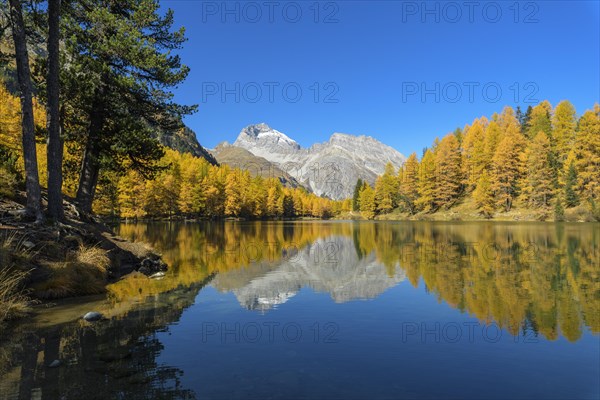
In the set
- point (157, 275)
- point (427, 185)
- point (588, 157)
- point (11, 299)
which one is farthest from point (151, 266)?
point (427, 185)

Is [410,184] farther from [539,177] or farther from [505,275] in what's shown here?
[505,275]

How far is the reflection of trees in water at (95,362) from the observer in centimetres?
660

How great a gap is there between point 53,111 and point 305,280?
571 inches

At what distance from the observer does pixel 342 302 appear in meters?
14.4

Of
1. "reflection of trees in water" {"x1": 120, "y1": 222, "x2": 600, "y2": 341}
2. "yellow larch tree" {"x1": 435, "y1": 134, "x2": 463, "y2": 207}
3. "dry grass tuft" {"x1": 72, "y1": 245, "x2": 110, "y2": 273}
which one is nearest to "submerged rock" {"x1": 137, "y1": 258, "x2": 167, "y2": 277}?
"reflection of trees in water" {"x1": 120, "y1": 222, "x2": 600, "y2": 341}

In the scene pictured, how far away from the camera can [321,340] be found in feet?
32.4

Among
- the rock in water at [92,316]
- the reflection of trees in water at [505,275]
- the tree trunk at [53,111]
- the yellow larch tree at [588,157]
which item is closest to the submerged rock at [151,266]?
the reflection of trees in water at [505,275]

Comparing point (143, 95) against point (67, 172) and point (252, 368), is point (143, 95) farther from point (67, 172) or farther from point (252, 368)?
point (252, 368)

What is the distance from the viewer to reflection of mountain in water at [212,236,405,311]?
15445 mm

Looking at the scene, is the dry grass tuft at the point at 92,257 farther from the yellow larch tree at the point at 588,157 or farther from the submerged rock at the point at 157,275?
the yellow larch tree at the point at 588,157

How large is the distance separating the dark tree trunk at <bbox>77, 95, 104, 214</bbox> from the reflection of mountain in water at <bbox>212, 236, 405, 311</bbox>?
444 inches

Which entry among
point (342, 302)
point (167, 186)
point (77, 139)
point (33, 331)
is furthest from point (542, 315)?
point (167, 186)

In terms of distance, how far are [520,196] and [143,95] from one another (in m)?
76.1

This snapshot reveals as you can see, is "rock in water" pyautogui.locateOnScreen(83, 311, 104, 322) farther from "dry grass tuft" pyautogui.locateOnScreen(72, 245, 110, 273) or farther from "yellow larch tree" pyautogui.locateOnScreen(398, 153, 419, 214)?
"yellow larch tree" pyautogui.locateOnScreen(398, 153, 419, 214)
